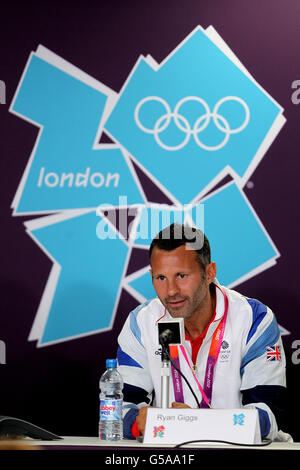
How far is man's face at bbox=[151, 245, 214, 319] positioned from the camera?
2523mm

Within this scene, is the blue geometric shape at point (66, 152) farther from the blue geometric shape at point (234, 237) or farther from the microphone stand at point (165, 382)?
the microphone stand at point (165, 382)

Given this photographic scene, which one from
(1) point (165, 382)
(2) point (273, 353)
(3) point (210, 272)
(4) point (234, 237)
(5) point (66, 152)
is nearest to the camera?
(1) point (165, 382)

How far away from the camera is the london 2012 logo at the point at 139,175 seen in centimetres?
319

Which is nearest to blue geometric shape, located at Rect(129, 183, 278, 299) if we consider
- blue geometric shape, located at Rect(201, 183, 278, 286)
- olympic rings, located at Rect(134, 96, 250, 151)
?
blue geometric shape, located at Rect(201, 183, 278, 286)

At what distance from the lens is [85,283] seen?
10.6 feet

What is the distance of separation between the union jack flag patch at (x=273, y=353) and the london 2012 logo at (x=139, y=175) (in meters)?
0.78

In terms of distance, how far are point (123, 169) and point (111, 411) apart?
4.70 feet

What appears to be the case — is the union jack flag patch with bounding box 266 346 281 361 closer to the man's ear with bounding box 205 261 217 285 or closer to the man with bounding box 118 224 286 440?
the man with bounding box 118 224 286 440

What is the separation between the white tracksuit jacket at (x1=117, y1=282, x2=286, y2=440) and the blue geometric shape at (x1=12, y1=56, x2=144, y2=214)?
83cm

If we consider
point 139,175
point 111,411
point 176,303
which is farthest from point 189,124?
point 111,411

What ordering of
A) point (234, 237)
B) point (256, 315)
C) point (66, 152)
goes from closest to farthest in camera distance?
point (256, 315), point (234, 237), point (66, 152)

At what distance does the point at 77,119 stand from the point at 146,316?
1.18 metres

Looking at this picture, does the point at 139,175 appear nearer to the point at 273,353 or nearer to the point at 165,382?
the point at 273,353
